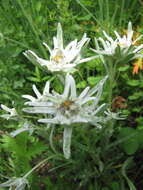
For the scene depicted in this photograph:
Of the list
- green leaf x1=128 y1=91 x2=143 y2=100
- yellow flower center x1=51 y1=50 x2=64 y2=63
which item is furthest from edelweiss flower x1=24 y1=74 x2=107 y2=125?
green leaf x1=128 y1=91 x2=143 y2=100

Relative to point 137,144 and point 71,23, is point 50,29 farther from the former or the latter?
point 137,144

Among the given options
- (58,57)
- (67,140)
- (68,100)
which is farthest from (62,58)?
(67,140)

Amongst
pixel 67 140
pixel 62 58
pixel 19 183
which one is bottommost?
pixel 19 183

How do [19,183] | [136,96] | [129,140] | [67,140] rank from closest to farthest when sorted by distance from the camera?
[67,140], [19,183], [129,140], [136,96]

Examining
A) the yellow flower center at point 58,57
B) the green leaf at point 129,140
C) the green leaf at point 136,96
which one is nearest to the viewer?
the yellow flower center at point 58,57

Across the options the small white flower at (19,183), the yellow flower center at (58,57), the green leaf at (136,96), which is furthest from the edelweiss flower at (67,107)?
the green leaf at (136,96)

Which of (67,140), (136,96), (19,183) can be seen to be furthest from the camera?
(136,96)

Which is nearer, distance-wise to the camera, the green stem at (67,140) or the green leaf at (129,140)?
the green stem at (67,140)

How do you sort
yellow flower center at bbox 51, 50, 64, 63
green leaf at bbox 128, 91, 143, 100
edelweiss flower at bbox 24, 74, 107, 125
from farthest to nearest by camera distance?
green leaf at bbox 128, 91, 143, 100, yellow flower center at bbox 51, 50, 64, 63, edelweiss flower at bbox 24, 74, 107, 125

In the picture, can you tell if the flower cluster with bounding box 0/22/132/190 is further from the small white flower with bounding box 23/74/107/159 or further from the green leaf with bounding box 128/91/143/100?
the green leaf with bounding box 128/91/143/100

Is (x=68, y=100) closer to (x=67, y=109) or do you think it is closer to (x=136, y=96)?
(x=67, y=109)

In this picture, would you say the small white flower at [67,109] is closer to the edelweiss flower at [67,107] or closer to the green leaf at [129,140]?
the edelweiss flower at [67,107]

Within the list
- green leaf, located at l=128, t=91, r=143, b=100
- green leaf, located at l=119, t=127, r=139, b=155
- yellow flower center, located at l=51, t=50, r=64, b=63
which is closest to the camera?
yellow flower center, located at l=51, t=50, r=64, b=63
